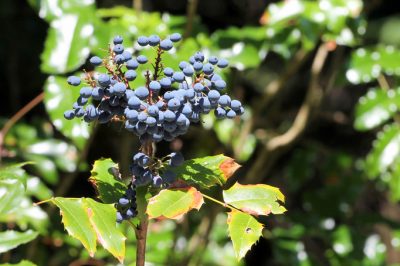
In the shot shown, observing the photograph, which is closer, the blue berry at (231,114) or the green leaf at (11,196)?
the blue berry at (231,114)

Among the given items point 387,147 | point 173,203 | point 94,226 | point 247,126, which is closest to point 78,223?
point 94,226

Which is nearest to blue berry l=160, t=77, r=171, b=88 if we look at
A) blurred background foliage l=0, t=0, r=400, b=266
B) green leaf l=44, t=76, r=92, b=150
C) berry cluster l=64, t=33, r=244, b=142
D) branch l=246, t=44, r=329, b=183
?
berry cluster l=64, t=33, r=244, b=142

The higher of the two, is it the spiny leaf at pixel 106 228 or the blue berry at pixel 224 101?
the blue berry at pixel 224 101

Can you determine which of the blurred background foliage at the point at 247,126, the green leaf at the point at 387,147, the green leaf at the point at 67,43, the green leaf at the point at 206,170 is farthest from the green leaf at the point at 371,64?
the green leaf at the point at 206,170

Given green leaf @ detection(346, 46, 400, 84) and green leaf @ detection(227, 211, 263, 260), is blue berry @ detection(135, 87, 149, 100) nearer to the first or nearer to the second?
green leaf @ detection(227, 211, 263, 260)

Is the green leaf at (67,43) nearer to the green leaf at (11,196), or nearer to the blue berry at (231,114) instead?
the green leaf at (11,196)

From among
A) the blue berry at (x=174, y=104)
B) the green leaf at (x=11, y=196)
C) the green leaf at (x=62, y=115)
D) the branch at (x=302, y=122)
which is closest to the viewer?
the blue berry at (x=174, y=104)
